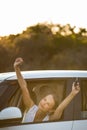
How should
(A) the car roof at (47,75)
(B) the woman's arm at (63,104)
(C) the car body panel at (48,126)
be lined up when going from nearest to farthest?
1. (C) the car body panel at (48,126)
2. (B) the woman's arm at (63,104)
3. (A) the car roof at (47,75)

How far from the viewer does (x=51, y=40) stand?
167 ft

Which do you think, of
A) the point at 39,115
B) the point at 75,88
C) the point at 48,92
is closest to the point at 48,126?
the point at 39,115

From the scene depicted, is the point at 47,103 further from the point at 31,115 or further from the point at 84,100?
the point at 84,100

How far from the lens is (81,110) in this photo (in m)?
5.66

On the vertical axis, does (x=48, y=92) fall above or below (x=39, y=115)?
above

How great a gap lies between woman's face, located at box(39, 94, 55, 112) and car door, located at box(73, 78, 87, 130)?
241 mm

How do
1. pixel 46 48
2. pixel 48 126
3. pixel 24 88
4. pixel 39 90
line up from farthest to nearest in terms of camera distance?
1. pixel 46 48
2. pixel 39 90
3. pixel 24 88
4. pixel 48 126

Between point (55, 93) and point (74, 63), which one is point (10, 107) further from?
point (74, 63)

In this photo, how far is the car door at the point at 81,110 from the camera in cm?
558

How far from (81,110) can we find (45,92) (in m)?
0.40

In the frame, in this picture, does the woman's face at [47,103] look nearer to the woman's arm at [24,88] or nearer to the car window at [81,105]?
the woman's arm at [24,88]

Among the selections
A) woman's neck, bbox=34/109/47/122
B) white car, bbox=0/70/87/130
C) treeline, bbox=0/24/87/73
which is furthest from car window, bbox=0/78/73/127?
treeline, bbox=0/24/87/73

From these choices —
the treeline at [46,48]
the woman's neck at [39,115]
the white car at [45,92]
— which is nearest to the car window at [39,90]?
the white car at [45,92]

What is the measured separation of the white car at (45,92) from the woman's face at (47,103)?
8 centimetres
